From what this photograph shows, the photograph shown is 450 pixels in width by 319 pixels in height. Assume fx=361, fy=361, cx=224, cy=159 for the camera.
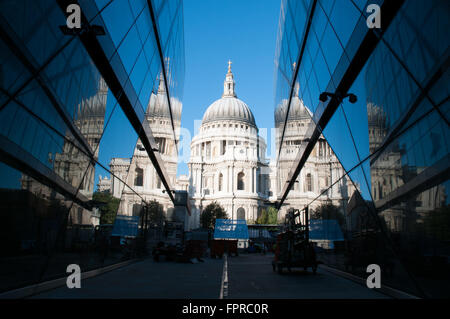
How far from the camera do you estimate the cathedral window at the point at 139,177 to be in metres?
17.9

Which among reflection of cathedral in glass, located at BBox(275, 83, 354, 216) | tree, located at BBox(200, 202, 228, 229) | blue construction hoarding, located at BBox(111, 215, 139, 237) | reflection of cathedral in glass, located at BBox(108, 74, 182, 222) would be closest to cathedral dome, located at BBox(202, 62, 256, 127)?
tree, located at BBox(200, 202, 228, 229)

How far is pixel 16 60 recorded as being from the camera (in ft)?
16.8

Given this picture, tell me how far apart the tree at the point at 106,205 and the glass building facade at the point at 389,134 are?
7469 mm

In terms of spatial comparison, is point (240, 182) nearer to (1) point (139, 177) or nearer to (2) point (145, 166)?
(2) point (145, 166)

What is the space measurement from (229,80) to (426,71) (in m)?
134

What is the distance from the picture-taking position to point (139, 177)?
62.0ft

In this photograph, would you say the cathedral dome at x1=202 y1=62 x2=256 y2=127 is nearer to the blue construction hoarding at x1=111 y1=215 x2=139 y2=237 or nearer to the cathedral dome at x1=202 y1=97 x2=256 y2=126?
the cathedral dome at x1=202 y1=97 x2=256 y2=126

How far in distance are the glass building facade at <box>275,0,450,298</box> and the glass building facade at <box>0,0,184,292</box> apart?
5.61m

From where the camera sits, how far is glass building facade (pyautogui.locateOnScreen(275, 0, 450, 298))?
5.08m

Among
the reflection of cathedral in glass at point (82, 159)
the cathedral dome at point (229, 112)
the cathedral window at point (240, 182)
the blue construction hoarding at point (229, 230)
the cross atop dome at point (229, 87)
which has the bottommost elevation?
the blue construction hoarding at point (229, 230)

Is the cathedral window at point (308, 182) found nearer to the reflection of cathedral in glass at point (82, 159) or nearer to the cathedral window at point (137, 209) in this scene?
the cathedral window at point (137, 209)

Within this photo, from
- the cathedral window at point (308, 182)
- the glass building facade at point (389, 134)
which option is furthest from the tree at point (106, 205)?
the cathedral window at point (308, 182)

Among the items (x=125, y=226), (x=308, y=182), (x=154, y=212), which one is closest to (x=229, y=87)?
(x=154, y=212)

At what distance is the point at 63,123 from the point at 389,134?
6472 millimetres
